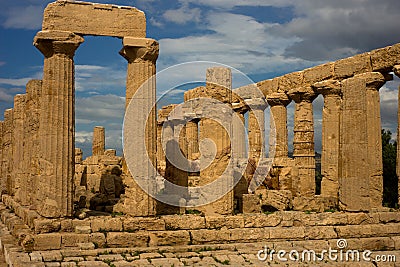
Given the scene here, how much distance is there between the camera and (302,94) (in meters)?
22.8

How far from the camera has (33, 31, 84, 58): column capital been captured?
13599 mm

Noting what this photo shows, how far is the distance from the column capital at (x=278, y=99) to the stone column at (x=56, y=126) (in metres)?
12.5

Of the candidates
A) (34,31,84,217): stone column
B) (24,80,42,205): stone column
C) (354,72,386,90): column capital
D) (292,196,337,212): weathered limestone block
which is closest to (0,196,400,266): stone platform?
(34,31,84,217): stone column

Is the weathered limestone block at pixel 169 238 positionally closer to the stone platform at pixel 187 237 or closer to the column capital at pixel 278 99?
the stone platform at pixel 187 237

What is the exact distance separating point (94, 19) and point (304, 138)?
40.1 feet

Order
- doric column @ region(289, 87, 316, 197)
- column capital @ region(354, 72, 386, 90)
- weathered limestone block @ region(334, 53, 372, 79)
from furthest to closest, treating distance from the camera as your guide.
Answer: doric column @ region(289, 87, 316, 197) → weathered limestone block @ region(334, 53, 372, 79) → column capital @ region(354, 72, 386, 90)

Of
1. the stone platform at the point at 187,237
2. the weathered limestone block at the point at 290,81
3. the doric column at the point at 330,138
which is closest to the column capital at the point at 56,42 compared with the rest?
the stone platform at the point at 187,237

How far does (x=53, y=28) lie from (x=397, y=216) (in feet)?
39.6

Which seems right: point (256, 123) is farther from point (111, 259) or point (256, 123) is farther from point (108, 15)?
point (111, 259)

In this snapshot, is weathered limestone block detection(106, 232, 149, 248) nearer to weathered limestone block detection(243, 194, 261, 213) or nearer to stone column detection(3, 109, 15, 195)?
weathered limestone block detection(243, 194, 261, 213)

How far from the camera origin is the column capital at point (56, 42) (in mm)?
13599

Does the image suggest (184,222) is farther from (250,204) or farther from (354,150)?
(354,150)

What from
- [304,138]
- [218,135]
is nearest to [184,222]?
[218,135]

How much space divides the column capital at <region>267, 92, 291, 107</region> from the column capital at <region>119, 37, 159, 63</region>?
35.6 ft
